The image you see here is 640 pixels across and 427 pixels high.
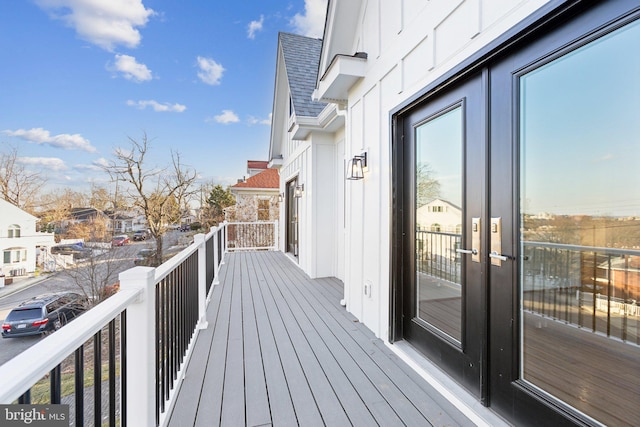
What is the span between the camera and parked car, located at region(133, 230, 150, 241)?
11406 mm

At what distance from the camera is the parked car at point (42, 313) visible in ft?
19.6

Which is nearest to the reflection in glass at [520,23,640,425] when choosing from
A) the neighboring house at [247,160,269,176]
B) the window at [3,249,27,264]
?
the window at [3,249,27,264]

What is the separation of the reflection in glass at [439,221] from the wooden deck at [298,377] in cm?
54

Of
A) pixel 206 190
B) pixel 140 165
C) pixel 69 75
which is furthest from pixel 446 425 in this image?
pixel 69 75

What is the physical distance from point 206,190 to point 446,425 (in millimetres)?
18882

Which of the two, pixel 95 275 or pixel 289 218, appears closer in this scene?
pixel 95 275

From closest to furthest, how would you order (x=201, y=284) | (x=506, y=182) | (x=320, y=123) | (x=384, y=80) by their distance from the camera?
(x=506, y=182) < (x=384, y=80) < (x=201, y=284) < (x=320, y=123)

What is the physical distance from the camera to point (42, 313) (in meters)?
6.57

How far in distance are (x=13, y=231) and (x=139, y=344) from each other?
425 inches

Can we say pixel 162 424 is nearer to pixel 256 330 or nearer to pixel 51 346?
pixel 51 346

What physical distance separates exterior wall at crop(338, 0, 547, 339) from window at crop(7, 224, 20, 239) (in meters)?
10.1

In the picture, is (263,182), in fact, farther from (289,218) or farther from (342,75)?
(342,75)

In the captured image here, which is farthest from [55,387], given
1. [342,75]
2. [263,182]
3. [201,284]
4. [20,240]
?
[263,182]

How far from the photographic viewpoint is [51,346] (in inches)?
30.7
